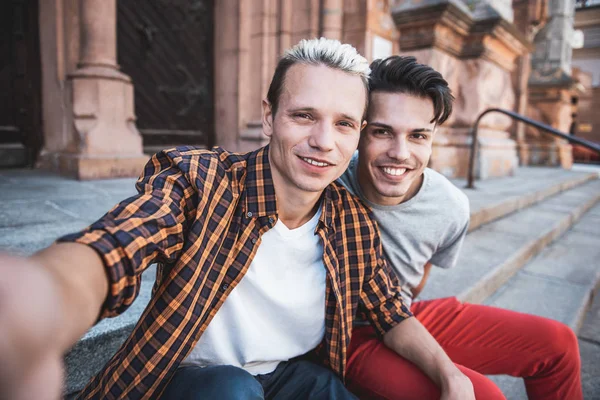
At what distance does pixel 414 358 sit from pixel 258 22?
180 inches

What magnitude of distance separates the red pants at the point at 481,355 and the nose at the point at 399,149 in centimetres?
68

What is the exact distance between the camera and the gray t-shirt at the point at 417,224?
5.20 ft

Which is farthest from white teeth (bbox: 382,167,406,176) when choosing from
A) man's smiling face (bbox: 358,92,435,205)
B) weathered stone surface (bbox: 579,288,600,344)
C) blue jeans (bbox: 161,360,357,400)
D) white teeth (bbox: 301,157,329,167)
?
weathered stone surface (bbox: 579,288,600,344)

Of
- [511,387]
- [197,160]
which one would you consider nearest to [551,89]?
[511,387]

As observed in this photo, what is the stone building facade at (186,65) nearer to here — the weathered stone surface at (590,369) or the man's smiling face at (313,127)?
the weathered stone surface at (590,369)

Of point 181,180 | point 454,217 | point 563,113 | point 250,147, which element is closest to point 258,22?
point 250,147

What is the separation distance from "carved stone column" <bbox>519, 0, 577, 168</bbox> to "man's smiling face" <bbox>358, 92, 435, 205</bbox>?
936 centimetres

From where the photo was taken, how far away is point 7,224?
7.48 feet

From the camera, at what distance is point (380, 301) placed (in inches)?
55.2

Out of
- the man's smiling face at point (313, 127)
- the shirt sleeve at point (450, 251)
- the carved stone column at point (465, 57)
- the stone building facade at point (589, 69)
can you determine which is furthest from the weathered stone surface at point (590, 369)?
the stone building facade at point (589, 69)

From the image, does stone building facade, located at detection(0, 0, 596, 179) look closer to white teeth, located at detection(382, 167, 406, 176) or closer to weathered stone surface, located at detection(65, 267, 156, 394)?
weathered stone surface, located at detection(65, 267, 156, 394)

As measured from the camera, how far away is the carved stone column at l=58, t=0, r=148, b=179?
12.9 ft

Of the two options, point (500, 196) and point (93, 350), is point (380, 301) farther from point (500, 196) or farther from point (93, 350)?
point (500, 196)

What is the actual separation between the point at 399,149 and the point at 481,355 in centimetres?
90
